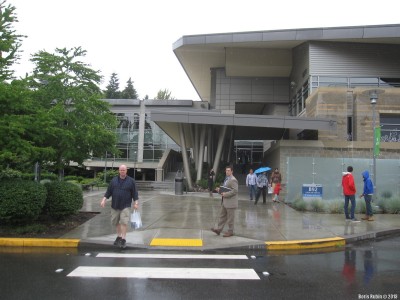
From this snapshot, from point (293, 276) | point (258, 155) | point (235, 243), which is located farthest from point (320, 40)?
point (293, 276)

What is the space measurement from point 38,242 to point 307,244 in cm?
586

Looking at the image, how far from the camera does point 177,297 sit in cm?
498

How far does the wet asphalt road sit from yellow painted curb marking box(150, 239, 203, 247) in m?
0.42

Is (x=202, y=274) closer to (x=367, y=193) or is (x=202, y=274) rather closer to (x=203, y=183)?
(x=367, y=193)

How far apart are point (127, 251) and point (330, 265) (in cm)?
393

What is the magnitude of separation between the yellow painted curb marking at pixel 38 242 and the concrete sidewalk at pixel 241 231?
20 millimetres

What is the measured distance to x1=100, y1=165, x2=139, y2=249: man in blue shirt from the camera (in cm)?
792

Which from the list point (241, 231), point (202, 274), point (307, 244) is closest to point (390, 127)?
point (241, 231)

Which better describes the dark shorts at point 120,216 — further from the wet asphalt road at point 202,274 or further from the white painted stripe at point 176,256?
the white painted stripe at point 176,256

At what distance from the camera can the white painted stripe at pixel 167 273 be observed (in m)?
5.91

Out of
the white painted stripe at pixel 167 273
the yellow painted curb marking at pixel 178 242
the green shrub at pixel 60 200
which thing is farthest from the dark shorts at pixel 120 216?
the green shrub at pixel 60 200

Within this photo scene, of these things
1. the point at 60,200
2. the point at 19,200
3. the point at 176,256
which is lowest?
the point at 176,256

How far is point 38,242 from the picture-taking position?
8266 mm

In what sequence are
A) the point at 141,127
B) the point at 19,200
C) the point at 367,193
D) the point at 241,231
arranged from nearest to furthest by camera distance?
the point at 19,200 < the point at 241,231 < the point at 367,193 < the point at 141,127
